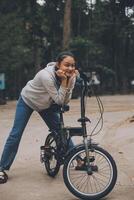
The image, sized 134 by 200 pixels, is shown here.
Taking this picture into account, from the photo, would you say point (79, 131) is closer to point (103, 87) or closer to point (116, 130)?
point (116, 130)

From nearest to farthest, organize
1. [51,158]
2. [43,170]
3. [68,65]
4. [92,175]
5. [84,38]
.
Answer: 1. [92,175]
2. [68,65]
3. [51,158]
4. [43,170]
5. [84,38]

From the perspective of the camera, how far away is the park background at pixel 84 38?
37.8 meters

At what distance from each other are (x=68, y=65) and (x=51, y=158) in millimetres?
1459

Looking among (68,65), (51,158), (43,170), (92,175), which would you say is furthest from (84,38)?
(92,175)

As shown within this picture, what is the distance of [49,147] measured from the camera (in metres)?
8.22

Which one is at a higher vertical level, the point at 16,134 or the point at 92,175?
the point at 16,134

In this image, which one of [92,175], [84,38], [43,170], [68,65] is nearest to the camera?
[92,175]

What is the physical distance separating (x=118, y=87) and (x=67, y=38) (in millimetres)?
14188

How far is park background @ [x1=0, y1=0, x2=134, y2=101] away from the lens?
124ft

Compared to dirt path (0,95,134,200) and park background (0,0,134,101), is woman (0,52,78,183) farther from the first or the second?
park background (0,0,134,101)

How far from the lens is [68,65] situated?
24.8 feet

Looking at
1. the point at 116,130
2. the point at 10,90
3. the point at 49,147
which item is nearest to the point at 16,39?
the point at 10,90

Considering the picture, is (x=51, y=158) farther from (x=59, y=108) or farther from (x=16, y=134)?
(x=59, y=108)

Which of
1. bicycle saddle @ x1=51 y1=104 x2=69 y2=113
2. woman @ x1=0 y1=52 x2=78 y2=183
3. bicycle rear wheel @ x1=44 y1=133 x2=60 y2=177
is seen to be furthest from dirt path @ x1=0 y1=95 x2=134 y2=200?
bicycle saddle @ x1=51 y1=104 x2=69 y2=113
